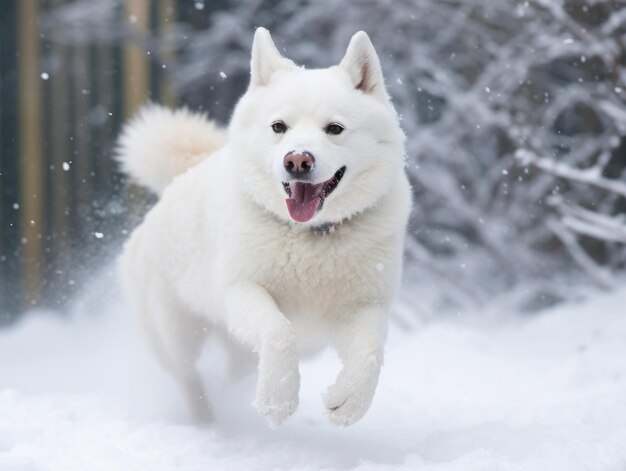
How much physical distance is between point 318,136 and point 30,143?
688 cm

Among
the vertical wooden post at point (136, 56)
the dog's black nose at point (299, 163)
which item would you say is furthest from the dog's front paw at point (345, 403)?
the vertical wooden post at point (136, 56)

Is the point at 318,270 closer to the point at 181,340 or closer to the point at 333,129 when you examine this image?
the point at 333,129

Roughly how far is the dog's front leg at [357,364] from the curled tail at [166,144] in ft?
4.69

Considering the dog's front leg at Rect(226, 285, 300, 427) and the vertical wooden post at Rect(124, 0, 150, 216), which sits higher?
the vertical wooden post at Rect(124, 0, 150, 216)

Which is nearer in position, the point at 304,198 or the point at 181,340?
the point at 304,198

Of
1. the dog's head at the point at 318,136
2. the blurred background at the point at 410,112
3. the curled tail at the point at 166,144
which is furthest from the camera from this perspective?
the blurred background at the point at 410,112

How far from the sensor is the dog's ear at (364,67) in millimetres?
3209

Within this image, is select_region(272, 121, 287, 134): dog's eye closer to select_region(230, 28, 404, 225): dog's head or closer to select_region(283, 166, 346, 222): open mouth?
select_region(230, 28, 404, 225): dog's head

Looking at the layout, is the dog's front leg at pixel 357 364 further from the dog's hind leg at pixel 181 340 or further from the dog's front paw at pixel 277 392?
the dog's hind leg at pixel 181 340

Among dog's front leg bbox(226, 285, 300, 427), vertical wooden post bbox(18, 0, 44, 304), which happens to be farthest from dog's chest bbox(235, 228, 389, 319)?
vertical wooden post bbox(18, 0, 44, 304)

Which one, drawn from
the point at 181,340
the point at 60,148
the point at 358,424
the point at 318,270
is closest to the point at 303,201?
the point at 318,270

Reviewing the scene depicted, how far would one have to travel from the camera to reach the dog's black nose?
2.79m

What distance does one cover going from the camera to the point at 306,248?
313cm

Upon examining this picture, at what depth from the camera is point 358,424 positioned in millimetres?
3883
